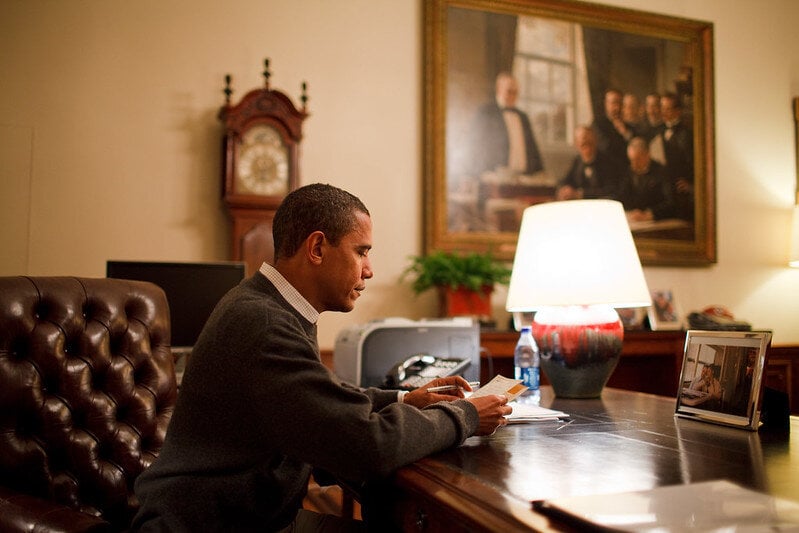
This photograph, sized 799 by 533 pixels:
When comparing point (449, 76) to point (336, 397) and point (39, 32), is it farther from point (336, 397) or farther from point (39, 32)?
→ point (336, 397)

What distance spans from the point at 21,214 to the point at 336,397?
286 centimetres

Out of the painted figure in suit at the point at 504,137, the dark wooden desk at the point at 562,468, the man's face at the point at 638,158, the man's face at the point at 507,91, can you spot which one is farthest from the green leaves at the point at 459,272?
the dark wooden desk at the point at 562,468

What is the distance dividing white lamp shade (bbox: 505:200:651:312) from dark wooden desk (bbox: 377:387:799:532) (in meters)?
0.50

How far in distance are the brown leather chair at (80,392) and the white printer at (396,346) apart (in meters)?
0.97

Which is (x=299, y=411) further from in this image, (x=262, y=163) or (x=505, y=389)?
(x=262, y=163)

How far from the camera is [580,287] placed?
6.16 feet

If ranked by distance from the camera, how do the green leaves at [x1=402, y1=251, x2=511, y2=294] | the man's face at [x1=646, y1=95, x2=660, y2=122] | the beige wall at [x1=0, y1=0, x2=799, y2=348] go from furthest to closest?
1. the man's face at [x1=646, y1=95, x2=660, y2=122]
2. the green leaves at [x1=402, y1=251, x2=511, y2=294]
3. the beige wall at [x1=0, y1=0, x2=799, y2=348]

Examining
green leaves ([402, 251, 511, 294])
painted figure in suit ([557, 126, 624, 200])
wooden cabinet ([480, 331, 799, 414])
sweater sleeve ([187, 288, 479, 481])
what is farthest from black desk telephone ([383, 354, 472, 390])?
painted figure in suit ([557, 126, 624, 200])

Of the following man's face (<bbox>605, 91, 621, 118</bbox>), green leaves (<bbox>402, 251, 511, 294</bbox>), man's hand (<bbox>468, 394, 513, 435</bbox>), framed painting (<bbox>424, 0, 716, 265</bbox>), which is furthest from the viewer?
man's face (<bbox>605, 91, 621, 118</bbox>)

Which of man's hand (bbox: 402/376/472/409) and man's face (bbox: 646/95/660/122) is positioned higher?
man's face (bbox: 646/95/660/122)

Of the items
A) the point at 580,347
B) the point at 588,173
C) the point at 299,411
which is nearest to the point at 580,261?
the point at 580,347

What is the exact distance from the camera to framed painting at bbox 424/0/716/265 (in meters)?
3.88

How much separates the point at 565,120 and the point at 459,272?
1388mm

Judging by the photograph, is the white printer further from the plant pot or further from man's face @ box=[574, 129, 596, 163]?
man's face @ box=[574, 129, 596, 163]
